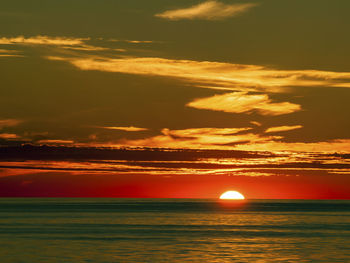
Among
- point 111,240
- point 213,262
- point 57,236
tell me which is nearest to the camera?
point 213,262

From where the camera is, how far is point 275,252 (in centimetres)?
5541

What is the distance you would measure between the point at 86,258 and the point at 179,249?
36.6ft

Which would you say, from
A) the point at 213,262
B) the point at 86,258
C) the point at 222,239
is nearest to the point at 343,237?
the point at 222,239

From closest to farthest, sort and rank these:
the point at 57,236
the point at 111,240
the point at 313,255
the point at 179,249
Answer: the point at 313,255
the point at 179,249
the point at 111,240
the point at 57,236

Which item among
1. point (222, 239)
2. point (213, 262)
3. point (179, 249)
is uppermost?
point (222, 239)

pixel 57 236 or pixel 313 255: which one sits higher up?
pixel 57 236

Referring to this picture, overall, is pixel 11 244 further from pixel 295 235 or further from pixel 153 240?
pixel 295 235

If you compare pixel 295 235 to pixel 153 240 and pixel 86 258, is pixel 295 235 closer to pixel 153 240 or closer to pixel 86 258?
pixel 153 240

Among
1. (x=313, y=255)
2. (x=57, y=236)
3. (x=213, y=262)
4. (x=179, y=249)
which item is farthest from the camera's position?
(x=57, y=236)

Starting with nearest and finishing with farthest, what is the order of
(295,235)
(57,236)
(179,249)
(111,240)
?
1. (179,249)
2. (111,240)
3. (57,236)
4. (295,235)

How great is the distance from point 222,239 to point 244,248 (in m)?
10.4

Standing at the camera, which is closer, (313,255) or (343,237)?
(313,255)

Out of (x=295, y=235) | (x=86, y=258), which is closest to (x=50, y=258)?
(x=86, y=258)

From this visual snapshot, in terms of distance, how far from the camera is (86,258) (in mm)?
49375
